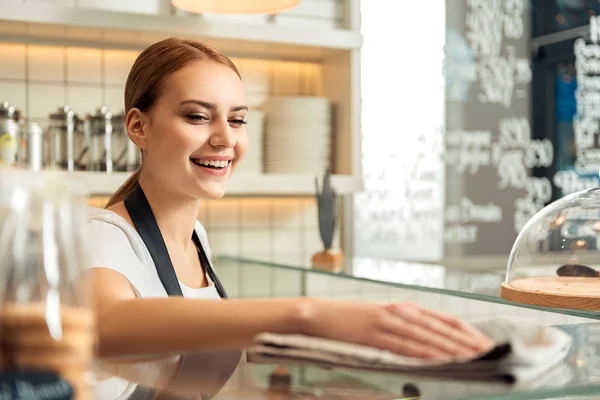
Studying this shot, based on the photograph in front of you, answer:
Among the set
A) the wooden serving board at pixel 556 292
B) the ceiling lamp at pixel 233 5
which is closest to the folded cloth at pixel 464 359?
the wooden serving board at pixel 556 292

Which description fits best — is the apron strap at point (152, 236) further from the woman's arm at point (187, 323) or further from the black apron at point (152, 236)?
Result: the woman's arm at point (187, 323)

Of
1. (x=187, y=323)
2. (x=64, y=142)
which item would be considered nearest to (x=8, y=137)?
(x=64, y=142)

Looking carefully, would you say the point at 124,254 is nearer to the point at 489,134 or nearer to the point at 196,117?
the point at 196,117

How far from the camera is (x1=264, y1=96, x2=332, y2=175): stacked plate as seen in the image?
116 inches

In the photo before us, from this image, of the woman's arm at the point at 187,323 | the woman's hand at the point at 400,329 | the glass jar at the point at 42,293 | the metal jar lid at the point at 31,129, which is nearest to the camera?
the glass jar at the point at 42,293

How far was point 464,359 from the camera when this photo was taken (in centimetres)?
71

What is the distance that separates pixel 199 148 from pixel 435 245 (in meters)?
1.98

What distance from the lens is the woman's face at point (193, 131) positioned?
1.75 meters

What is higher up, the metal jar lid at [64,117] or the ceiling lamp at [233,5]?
the ceiling lamp at [233,5]

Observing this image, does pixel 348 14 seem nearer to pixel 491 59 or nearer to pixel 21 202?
pixel 491 59

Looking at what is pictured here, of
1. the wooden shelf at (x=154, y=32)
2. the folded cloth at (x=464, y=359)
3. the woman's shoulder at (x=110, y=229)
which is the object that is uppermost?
the wooden shelf at (x=154, y=32)

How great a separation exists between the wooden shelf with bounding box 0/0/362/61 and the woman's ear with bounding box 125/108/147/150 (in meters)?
0.88

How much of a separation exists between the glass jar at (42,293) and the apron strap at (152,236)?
1.10 meters

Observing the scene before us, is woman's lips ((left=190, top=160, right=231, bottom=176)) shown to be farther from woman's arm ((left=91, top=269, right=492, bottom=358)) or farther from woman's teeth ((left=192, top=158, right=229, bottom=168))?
woman's arm ((left=91, top=269, right=492, bottom=358))
